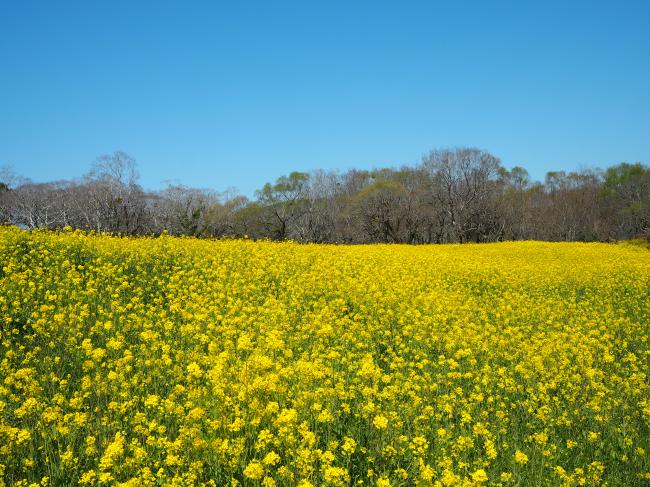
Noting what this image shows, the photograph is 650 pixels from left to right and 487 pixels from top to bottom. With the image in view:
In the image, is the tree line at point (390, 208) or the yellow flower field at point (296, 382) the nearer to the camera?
the yellow flower field at point (296, 382)

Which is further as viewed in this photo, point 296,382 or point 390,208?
point 390,208

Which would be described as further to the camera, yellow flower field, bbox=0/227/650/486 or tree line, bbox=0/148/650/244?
tree line, bbox=0/148/650/244

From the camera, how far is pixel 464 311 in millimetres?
12203

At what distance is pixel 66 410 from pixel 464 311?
913 cm

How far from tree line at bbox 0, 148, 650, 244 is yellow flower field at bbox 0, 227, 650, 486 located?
159 ft

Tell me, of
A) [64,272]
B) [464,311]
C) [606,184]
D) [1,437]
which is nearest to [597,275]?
[464,311]

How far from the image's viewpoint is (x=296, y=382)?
21.1 feet

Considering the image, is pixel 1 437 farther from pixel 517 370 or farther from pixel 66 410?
pixel 517 370

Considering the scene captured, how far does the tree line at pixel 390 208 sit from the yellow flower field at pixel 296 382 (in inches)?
1904

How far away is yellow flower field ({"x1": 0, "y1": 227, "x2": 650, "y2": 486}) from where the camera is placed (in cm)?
479

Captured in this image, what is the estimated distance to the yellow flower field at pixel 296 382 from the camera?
4.79 m

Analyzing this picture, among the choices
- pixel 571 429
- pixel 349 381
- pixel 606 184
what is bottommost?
pixel 571 429

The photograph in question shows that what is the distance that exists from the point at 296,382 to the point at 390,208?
5848cm

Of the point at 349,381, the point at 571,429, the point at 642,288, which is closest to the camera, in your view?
the point at 571,429
